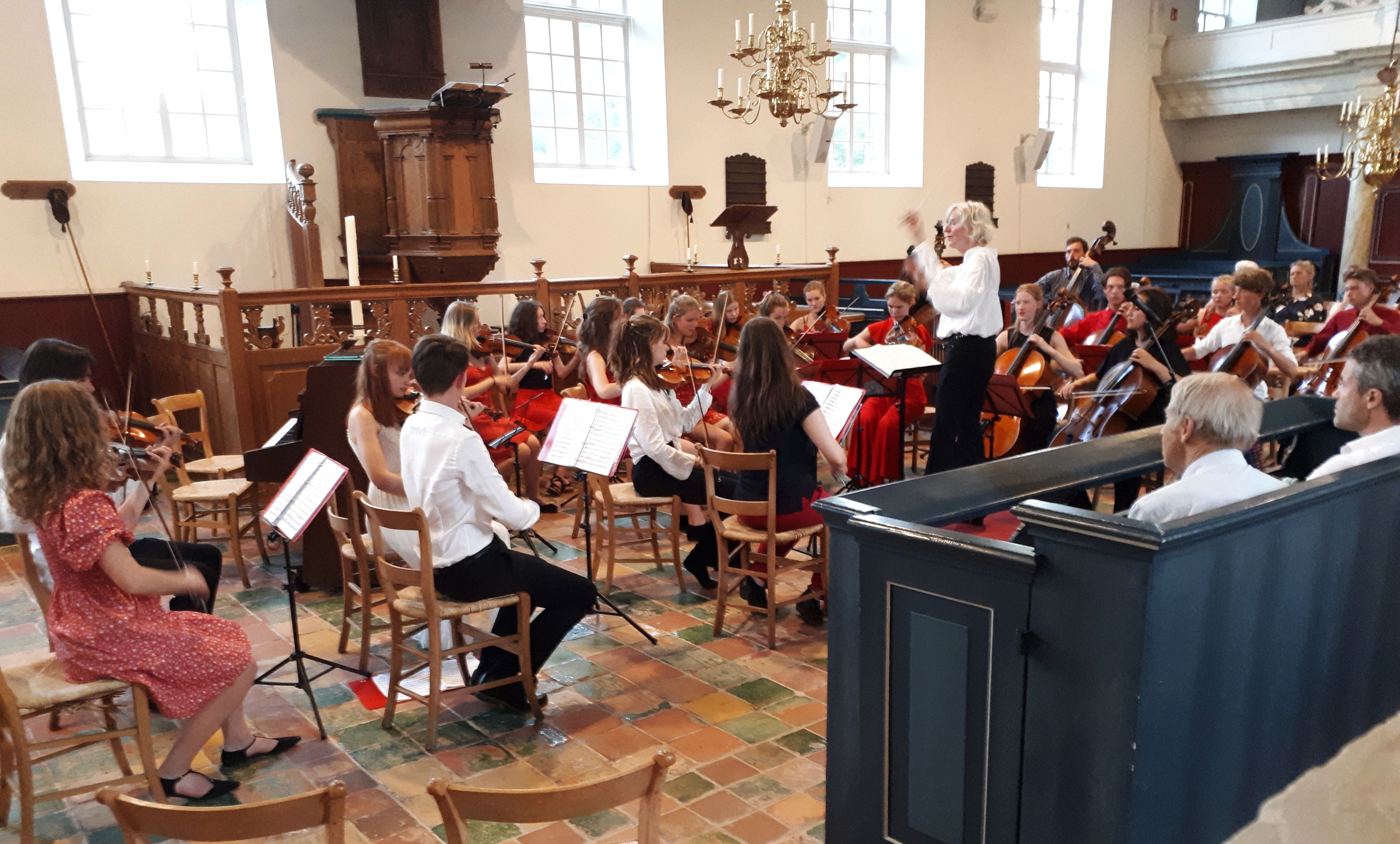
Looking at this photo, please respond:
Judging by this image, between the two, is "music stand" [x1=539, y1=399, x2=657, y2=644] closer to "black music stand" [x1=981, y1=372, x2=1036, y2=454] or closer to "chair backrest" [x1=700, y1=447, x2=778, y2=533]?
"chair backrest" [x1=700, y1=447, x2=778, y2=533]

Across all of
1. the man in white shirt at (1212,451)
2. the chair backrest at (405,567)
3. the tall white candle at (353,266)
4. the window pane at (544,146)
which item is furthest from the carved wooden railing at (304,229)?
the man in white shirt at (1212,451)

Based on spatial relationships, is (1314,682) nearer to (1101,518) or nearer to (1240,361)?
(1101,518)

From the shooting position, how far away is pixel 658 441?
169 inches

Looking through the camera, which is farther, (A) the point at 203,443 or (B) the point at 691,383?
(B) the point at 691,383

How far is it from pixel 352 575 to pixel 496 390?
1.87 meters

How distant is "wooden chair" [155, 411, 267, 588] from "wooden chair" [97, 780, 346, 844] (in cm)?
301

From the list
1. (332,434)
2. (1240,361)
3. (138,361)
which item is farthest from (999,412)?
(138,361)

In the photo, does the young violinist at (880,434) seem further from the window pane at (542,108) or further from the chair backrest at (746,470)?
the window pane at (542,108)

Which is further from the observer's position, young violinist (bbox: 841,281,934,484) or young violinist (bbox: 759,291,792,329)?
young violinist (bbox: 759,291,792,329)

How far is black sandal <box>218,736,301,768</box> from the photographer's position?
121 inches

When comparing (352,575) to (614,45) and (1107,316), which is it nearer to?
(1107,316)

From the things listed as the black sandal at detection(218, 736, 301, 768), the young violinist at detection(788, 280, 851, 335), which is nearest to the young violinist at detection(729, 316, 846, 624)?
the black sandal at detection(218, 736, 301, 768)

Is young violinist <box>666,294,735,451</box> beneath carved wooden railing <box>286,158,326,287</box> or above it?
beneath

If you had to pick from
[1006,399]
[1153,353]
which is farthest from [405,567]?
[1153,353]
